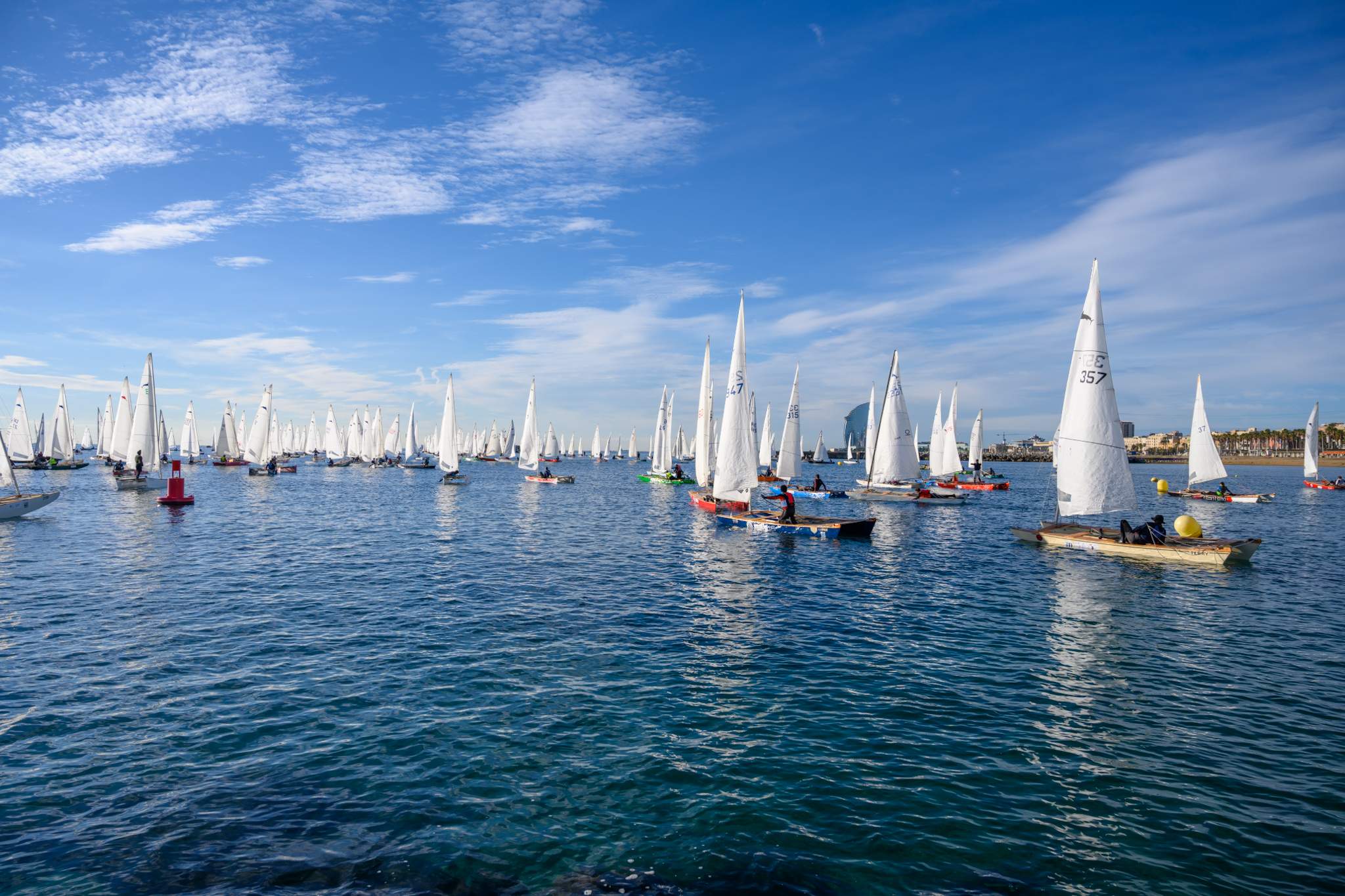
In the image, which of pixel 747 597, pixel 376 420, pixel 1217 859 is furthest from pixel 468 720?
pixel 376 420

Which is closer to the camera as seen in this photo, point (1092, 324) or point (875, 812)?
point (875, 812)

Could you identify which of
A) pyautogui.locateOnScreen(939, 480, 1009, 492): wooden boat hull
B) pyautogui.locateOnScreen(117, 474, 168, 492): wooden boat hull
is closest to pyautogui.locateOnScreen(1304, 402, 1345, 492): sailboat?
pyautogui.locateOnScreen(939, 480, 1009, 492): wooden boat hull

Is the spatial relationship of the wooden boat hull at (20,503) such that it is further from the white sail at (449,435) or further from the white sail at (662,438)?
the white sail at (662,438)

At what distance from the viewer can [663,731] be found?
15.4m

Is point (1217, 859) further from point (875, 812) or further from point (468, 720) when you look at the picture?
point (468, 720)

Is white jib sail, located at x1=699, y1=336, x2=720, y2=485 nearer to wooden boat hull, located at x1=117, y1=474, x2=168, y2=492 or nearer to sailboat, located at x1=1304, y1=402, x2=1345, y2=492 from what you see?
wooden boat hull, located at x1=117, y1=474, x2=168, y2=492

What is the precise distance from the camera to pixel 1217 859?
10.8m

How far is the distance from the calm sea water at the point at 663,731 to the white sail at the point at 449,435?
60.1m

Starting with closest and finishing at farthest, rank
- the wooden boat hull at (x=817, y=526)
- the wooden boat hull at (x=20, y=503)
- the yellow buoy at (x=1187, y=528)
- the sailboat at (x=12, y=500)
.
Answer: the yellow buoy at (x=1187, y=528)
the wooden boat hull at (x=817, y=526)
the sailboat at (x=12, y=500)
the wooden boat hull at (x=20, y=503)

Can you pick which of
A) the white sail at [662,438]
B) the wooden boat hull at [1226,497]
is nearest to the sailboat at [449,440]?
the white sail at [662,438]

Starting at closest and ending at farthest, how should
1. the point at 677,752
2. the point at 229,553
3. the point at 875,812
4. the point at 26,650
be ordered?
the point at 875,812 → the point at 677,752 → the point at 26,650 → the point at 229,553

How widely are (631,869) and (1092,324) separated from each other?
39.8 metres

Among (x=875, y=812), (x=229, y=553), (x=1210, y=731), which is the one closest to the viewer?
(x=875, y=812)

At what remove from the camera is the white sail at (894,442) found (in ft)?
230
